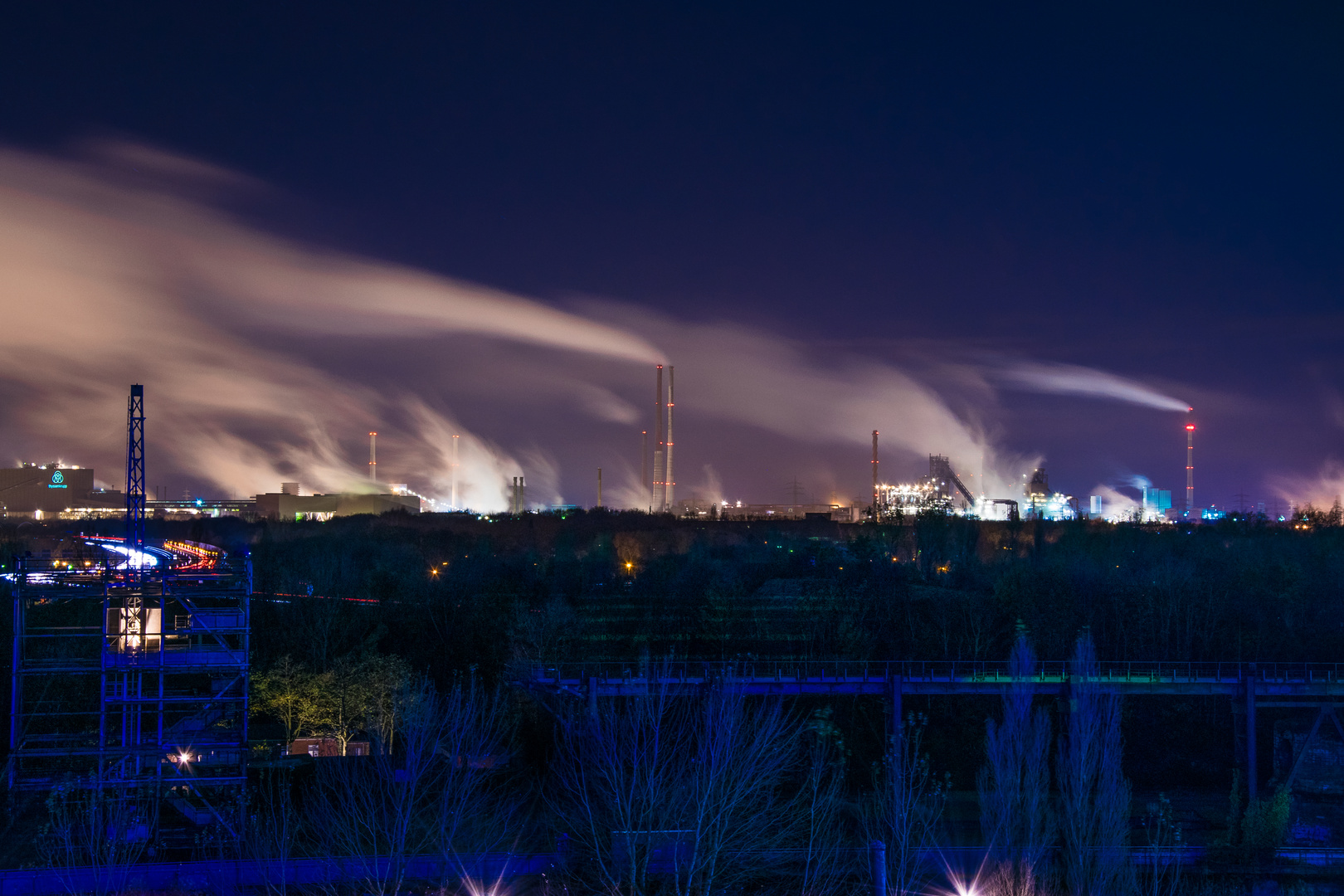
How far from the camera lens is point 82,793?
17.9 metres

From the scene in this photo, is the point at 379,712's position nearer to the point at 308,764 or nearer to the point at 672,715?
the point at 308,764

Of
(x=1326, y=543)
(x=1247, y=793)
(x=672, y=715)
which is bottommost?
(x=1247, y=793)

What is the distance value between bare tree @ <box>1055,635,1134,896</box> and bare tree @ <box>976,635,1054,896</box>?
413 mm

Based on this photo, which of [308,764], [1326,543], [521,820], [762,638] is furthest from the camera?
[1326,543]

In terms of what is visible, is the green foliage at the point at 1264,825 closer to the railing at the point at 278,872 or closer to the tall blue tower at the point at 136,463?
the railing at the point at 278,872

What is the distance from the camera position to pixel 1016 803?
16.3m

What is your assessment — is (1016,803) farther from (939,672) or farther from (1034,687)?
(939,672)

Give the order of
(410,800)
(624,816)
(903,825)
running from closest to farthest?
(410,800) < (624,816) < (903,825)

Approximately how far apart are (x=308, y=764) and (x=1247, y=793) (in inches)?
788

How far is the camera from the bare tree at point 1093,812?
1462cm

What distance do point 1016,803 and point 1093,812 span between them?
1226 millimetres

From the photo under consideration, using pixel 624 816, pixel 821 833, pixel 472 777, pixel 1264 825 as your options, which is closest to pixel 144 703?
pixel 472 777

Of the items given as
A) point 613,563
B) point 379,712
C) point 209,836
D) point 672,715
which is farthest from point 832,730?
point 613,563

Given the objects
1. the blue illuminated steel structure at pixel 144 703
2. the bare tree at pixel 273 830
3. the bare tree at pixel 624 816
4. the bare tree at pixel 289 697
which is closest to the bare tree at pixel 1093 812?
the bare tree at pixel 624 816
